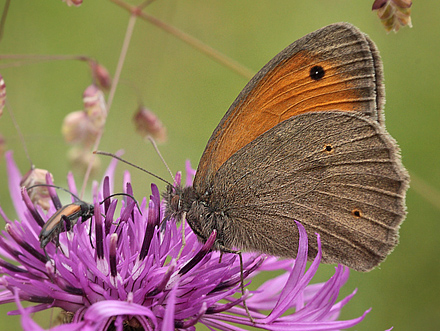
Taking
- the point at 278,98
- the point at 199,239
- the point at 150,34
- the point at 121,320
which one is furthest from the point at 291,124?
the point at 150,34

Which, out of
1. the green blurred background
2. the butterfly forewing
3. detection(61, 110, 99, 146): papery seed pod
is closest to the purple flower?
the butterfly forewing

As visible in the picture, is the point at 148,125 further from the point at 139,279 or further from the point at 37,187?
the point at 139,279

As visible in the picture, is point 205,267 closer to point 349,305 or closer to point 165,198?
point 165,198

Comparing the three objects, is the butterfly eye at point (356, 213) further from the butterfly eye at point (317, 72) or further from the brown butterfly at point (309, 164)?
the butterfly eye at point (317, 72)

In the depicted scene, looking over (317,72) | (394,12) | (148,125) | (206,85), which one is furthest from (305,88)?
(206,85)

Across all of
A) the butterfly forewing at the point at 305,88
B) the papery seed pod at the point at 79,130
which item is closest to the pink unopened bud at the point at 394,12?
the butterfly forewing at the point at 305,88
